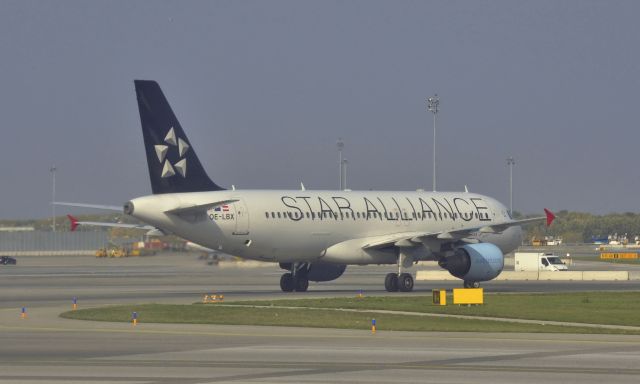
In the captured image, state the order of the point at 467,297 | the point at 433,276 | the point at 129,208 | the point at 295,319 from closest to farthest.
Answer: the point at 295,319 < the point at 467,297 < the point at 129,208 < the point at 433,276

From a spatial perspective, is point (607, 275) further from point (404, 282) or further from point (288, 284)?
point (288, 284)

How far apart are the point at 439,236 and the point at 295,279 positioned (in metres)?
6.98

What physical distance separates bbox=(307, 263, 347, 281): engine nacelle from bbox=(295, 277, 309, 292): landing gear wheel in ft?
4.07

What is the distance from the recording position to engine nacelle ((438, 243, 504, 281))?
5650 centimetres

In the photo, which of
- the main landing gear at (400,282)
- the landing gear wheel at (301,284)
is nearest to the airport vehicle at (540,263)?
the main landing gear at (400,282)

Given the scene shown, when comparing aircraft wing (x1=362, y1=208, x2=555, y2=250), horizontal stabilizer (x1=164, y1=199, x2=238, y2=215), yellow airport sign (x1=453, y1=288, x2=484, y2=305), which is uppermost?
horizontal stabilizer (x1=164, y1=199, x2=238, y2=215)

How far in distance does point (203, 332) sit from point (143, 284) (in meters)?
33.0

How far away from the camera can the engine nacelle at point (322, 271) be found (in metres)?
60.1

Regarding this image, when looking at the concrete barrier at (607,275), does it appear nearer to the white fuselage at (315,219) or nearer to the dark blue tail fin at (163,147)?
the white fuselage at (315,219)

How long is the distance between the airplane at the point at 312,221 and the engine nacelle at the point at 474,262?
45mm

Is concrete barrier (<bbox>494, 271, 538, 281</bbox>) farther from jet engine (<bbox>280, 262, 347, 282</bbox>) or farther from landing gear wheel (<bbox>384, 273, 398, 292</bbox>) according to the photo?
landing gear wheel (<bbox>384, 273, 398, 292</bbox>)

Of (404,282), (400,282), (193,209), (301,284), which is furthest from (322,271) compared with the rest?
(193,209)

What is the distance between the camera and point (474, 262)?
185 feet

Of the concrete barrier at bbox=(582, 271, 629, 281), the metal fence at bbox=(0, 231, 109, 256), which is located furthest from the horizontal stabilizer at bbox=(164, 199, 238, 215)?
the metal fence at bbox=(0, 231, 109, 256)
